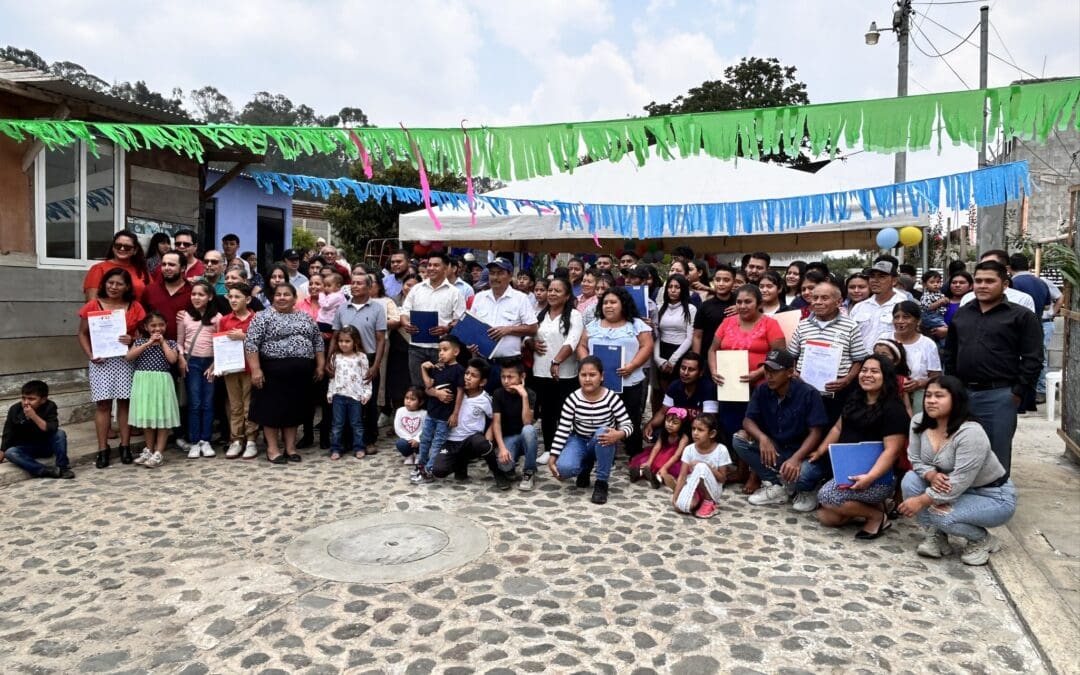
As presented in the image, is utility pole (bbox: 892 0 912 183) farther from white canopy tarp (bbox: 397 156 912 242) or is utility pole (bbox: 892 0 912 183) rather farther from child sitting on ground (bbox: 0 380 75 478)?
child sitting on ground (bbox: 0 380 75 478)

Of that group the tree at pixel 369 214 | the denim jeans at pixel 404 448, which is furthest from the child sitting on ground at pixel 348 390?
the tree at pixel 369 214

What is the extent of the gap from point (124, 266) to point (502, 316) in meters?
3.39

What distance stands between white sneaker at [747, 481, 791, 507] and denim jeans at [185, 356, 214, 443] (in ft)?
15.7

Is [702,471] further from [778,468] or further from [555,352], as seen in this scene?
[555,352]

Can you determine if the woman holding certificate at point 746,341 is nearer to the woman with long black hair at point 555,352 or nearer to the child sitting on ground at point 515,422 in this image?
the woman with long black hair at point 555,352

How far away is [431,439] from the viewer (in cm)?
598

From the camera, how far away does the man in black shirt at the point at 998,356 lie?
4.86m

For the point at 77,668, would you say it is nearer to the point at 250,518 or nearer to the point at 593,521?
the point at 250,518

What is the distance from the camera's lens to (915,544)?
4672 millimetres

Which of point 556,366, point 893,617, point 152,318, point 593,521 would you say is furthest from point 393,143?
point 893,617

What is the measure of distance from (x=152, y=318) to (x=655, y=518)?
457cm

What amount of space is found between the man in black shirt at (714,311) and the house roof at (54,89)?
5651 millimetres

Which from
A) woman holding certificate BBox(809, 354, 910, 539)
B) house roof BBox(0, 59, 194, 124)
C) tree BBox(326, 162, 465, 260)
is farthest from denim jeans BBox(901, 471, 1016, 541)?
tree BBox(326, 162, 465, 260)

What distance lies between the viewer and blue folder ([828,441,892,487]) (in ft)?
15.7
